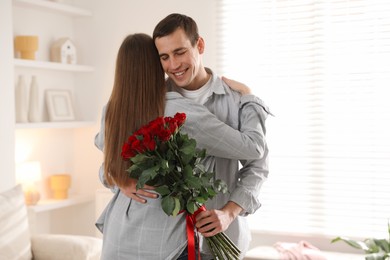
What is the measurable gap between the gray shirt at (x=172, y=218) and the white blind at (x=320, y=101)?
2.32 m

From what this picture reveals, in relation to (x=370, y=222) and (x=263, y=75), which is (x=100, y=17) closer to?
(x=263, y=75)

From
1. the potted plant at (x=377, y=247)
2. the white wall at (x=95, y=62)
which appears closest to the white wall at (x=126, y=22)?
the white wall at (x=95, y=62)

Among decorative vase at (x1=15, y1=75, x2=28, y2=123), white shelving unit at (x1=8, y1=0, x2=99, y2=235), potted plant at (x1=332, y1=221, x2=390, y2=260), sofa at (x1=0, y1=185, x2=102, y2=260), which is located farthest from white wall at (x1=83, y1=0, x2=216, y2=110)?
potted plant at (x1=332, y1=221, x2=390, y2=260)

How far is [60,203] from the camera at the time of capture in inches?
185

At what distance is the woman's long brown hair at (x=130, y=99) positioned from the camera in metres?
1.97

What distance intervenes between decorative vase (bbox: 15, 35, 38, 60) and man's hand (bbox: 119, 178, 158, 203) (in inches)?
106

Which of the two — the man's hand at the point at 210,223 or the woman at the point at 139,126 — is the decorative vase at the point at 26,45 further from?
the man's hand at the point at 210,223

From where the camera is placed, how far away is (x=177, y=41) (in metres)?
2.04

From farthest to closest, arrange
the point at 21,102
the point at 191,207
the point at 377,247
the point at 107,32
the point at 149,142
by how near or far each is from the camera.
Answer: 1. the point at 107,32
2. the point at 21,102
3. the point at 191,207
4. the point at 149,142
5. the point at 377,247

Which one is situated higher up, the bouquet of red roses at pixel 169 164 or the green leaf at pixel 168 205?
the bouquet of red roses at pixel 169 164

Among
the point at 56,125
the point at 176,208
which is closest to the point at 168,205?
the point at 176,208

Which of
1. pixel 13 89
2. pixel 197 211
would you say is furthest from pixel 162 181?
pixel 13 89

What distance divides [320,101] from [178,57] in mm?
2456

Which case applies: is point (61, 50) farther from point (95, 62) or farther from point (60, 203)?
point (60, 203)
